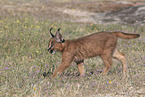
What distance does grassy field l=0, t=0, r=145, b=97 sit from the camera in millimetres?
5156

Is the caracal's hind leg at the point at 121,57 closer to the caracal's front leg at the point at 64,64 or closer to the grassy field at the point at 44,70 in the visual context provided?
the grassy field at the point at 44,70

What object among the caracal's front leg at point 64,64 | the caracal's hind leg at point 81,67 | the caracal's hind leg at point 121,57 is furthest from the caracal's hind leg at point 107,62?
the caracal's front leg at point 64,64

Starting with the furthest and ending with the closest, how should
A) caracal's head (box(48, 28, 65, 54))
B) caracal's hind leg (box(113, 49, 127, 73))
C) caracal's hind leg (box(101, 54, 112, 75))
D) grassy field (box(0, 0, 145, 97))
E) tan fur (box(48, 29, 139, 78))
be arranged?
caracal's hind leg (box(113, 49, 127, 73)), caracal's hind leg (box(101, 54, 112, 75)), tan fur (box(48, 29, 139, 78)), caracal's head (box(48, 28, 65, 54)), grassy field (box(0, 0, 145, 97))

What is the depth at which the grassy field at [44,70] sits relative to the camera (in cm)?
516

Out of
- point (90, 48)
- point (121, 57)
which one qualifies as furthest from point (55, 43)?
point (121, 57)

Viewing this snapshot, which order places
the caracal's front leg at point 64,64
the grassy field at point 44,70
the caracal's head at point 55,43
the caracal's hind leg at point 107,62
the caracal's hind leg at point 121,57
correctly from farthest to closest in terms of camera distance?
the caracal's hind leg at point 121,57, the caracal's hind leg at point 107,62, the caracal's head at point 55,43, the caracal's front leg at point 64,64, the grassy field at point 44,70

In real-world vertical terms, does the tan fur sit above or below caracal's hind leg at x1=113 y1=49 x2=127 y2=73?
above

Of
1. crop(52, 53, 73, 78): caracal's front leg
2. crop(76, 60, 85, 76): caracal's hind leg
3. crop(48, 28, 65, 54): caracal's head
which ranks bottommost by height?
crop(76, 60, 85, 76): caracal's hind leg

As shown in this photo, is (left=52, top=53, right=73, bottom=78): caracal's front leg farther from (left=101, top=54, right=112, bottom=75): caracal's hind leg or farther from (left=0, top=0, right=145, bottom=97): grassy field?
(left=101, top=54, right=112, bottom=75): caracal's hind leg

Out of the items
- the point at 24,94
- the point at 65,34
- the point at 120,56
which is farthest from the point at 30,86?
A: the point at 65,34

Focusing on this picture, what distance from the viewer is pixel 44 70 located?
6504mm

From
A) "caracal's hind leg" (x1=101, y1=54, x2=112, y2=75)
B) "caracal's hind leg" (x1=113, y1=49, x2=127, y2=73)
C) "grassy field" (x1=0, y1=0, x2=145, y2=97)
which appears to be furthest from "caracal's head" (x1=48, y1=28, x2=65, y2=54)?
"caracal's hind leg" (x1=113, y1=49, x2=127, y2=73)

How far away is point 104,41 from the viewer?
6.79m

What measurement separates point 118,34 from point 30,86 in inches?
125
